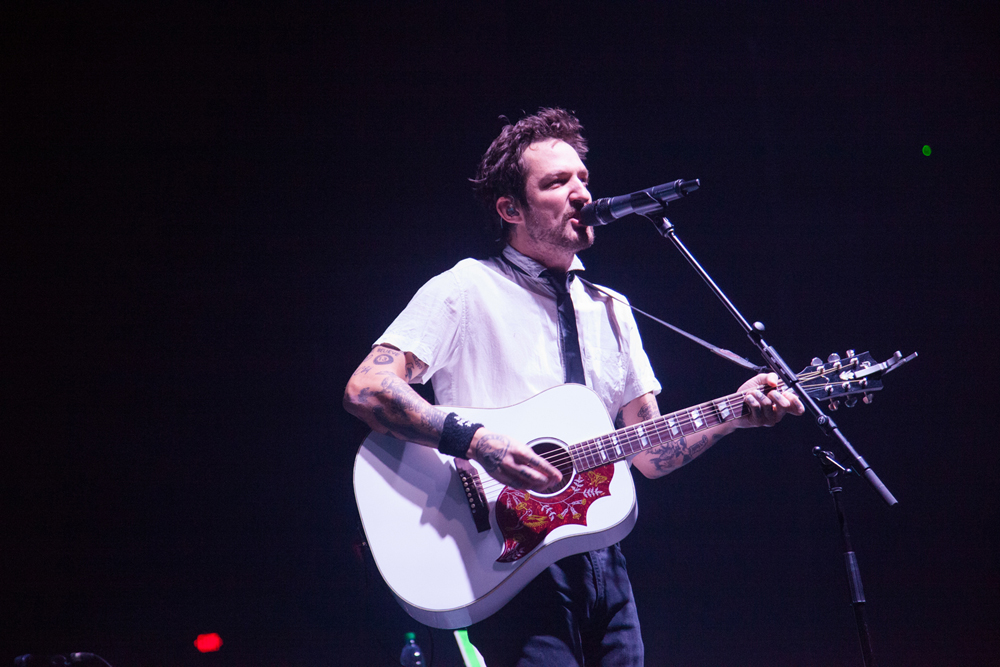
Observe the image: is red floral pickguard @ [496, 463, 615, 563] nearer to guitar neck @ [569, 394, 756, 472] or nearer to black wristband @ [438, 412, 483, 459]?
guitar neck @ [569, 394, 756, 472]

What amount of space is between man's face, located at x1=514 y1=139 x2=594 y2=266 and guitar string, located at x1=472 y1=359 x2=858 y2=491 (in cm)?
78

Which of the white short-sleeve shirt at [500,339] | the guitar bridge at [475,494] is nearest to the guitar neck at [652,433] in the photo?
the white short-sleeve shirt at [500,339]

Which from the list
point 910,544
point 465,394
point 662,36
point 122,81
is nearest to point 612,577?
point 465,394

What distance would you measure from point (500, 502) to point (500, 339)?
1.98 ft

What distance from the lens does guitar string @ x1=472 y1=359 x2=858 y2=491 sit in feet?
6.94

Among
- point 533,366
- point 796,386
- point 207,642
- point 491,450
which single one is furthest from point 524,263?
point 207,642

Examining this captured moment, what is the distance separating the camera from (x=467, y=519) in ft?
6.61

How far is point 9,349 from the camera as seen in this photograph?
3.14m

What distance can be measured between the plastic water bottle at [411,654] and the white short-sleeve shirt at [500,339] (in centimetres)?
126

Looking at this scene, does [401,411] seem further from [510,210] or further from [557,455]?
[510,210]

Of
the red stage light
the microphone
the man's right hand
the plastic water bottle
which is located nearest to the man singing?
the man's right hand

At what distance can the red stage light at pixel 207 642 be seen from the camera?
3.05 m

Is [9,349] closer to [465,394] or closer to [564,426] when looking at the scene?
[465,394]

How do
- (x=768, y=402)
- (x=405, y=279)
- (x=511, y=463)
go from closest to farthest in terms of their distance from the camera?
1. (x=511, y=463)
2. (x=768, y=402)
3. (x=405, y=279)
